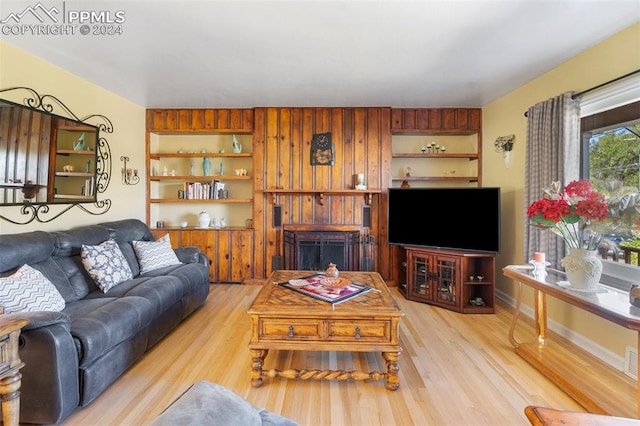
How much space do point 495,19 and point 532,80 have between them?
4.91 feet

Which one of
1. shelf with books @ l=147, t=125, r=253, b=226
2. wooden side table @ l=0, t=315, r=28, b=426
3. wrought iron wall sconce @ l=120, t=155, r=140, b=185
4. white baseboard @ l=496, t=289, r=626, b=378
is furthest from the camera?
shelf with books @ l=147, t=125, r=253, b=226

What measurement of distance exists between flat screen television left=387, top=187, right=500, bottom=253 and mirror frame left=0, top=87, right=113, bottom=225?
3.56 meters

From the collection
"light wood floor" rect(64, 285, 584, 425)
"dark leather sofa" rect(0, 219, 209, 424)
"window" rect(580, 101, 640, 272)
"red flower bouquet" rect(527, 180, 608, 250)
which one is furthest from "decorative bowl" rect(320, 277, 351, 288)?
"window" rect(580, 101, 640, 272)

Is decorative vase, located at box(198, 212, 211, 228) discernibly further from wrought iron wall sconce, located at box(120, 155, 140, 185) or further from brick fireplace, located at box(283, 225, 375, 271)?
brick fireplace, located at box(283, 225, 375, 271)

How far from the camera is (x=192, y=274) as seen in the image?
309 cm

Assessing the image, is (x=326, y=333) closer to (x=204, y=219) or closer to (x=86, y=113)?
(x=204, y=219)

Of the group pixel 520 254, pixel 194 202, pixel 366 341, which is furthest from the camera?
pixel 194 202

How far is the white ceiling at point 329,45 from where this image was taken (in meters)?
1.99

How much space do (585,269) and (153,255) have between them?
150 inches

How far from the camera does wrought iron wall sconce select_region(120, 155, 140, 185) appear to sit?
12.7ft

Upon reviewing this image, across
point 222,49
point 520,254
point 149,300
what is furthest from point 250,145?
point 520,254

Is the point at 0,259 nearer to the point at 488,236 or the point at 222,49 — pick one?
the point at 222,49

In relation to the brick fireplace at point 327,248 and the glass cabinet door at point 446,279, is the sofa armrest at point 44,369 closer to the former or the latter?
the brick fireplace at point 327,248

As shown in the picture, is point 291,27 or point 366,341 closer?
point 366,341
